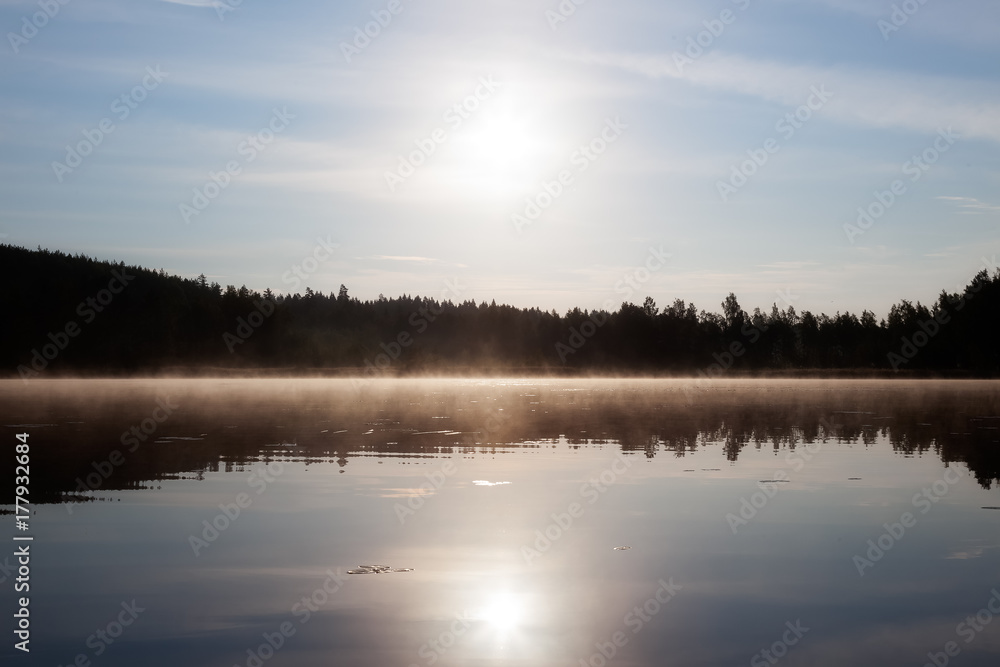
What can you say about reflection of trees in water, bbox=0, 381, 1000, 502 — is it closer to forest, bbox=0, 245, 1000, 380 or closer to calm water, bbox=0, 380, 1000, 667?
calm water, bbox=0, 380, 1000, 667

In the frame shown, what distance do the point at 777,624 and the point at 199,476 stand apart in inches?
533

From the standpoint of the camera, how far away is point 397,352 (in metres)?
200

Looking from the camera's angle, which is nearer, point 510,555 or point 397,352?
point 510,555

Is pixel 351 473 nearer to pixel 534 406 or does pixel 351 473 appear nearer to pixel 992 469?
pixel 992 469

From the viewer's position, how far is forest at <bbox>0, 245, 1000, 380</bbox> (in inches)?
5310

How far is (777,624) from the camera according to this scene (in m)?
9.15

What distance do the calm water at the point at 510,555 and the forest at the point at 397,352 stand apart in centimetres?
12095

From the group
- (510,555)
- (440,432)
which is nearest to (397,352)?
(440,432)

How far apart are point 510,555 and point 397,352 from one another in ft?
620

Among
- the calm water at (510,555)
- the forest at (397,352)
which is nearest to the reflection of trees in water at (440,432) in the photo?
the calm water at (510,555)

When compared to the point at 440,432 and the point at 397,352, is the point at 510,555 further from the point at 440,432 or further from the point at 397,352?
the point at 397,352

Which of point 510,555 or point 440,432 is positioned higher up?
point 440,432

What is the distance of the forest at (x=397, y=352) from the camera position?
13488 cm

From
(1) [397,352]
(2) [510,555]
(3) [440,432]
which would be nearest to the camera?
(2) [510,555]
